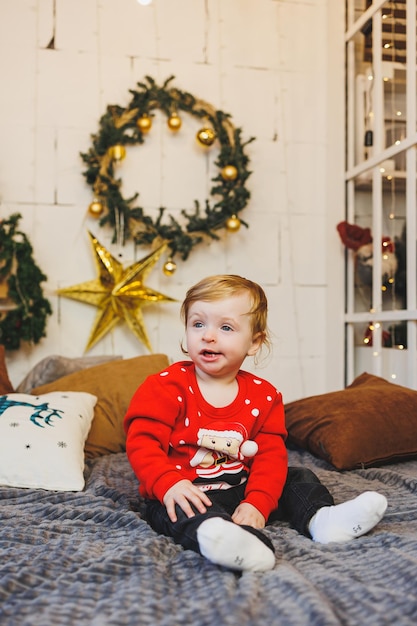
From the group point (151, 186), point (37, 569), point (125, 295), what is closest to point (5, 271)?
point (125, 295)

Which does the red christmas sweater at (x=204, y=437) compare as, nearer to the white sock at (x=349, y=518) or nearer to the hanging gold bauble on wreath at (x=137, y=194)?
the white sock at (x=349, y=518)

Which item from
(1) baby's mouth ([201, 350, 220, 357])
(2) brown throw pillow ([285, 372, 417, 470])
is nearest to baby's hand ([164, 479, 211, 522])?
(1) baby's mouth ([201, 350, 220, 357])

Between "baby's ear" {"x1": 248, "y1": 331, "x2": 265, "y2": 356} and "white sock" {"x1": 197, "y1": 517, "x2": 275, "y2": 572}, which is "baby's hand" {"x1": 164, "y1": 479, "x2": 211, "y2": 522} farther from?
"baby's ear" {"x1": 248, "y1": 331, "x2": 265, "y2": 356}

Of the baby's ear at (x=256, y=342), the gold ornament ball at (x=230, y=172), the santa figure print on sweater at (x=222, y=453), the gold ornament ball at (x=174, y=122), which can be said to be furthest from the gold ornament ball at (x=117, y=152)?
the santa figure print on sweater at (x=222, y=453)

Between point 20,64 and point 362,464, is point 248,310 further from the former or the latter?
point 20,64

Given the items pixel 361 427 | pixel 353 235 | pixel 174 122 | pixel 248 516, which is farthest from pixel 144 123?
pixel 248 516

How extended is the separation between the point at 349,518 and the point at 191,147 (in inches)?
82.2

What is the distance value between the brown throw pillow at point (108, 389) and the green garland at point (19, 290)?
0.41 metres

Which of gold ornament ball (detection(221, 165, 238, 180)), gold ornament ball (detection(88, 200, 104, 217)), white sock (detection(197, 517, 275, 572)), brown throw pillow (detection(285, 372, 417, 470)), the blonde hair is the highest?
gold ornament ball (detection(221, 165, 238, 180))

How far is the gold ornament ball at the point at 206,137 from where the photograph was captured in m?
2.79

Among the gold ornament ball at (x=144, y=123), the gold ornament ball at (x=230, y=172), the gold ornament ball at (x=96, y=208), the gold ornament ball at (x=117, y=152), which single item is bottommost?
the gold ornament ball at (x=96, y=208)

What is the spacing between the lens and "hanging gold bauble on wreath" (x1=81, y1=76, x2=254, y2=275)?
2.71 m

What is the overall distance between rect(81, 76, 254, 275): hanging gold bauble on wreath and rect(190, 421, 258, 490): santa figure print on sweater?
1498 mm

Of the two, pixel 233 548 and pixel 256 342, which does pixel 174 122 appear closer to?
pixel 256 342
